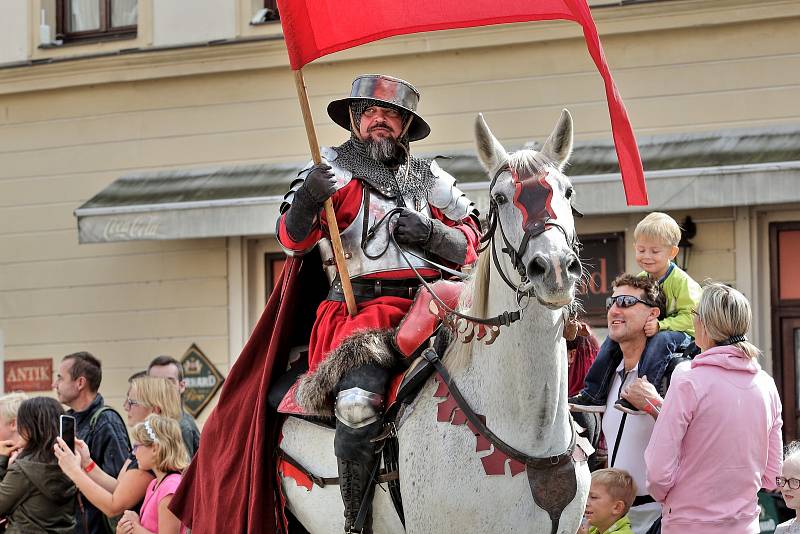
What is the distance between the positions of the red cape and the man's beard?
0.57m

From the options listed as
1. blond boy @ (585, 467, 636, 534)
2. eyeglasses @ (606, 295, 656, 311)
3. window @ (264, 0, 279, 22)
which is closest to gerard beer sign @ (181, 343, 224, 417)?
window @ (264, 0, 279, 22)

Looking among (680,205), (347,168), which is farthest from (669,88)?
(347,168)

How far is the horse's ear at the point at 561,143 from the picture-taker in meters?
4.96

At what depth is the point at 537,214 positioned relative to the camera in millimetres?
4656

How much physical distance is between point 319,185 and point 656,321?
66.1 inches

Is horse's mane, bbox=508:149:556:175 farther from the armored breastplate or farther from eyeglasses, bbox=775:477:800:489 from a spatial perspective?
eyeglasses, bbox=775:477:800:489

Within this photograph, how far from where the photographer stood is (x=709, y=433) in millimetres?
5574

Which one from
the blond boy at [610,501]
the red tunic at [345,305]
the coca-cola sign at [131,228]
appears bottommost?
the blond boy at [610,501]

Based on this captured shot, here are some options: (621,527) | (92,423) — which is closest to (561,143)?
(621,527)

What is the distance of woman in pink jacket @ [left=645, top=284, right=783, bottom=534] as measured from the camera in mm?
5535

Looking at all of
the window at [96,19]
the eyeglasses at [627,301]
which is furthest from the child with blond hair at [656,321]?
the window at [96,19]

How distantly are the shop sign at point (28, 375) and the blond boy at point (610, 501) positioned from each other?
8.64m

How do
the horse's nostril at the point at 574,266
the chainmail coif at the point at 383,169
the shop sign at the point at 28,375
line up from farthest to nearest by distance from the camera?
the shop sign at the point at 28,375 < the chainmail coif at the point at 383,169 < the horse's nostril at the point at 574,266

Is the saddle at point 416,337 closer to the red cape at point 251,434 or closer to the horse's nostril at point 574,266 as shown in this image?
the red cape at point 251,434
